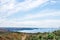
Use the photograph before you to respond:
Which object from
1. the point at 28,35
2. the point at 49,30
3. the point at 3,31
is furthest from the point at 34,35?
the point at 3,31

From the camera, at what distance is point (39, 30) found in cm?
464

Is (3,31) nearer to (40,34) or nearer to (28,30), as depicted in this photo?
(28,30)

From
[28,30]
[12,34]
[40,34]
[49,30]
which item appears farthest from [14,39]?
[49,30]

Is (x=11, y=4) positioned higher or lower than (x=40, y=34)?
higher

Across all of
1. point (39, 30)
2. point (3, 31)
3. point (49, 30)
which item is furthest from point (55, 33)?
point (3, 31)

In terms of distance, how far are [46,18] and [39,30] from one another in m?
0.41

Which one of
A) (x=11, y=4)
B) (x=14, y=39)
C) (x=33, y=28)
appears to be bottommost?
(x=14, y=39)

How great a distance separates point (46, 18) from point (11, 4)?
115cm

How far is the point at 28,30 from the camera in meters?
4.63

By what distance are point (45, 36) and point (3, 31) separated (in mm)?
1259

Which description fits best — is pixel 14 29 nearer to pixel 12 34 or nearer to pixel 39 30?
pixel 12 34

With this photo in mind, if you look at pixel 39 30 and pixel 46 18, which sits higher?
pixel 46 18

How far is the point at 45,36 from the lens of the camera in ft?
15.1

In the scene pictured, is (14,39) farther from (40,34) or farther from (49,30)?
(49,30)
